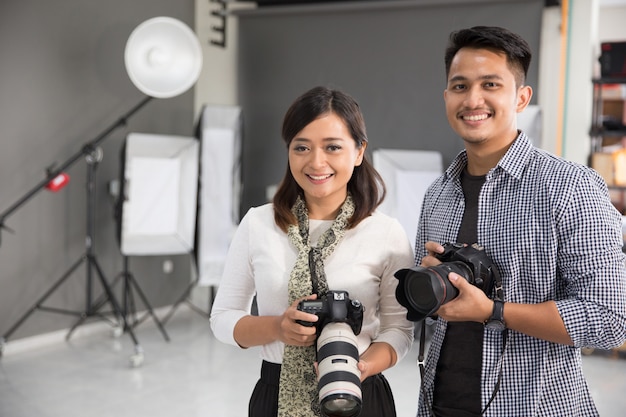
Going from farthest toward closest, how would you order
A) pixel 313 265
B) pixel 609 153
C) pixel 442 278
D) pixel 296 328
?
pixel 609 153, pixel 313 265, pixel 296 328, pixel 442 278

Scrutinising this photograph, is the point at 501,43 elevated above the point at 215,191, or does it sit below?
above

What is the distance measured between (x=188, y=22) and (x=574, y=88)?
119 inches

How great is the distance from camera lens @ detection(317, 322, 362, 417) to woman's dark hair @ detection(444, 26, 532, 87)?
0.56 meters

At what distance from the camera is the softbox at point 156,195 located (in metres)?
4.20

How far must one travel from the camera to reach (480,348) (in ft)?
3.87

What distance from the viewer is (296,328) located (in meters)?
1.12

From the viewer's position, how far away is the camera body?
111 centimetres

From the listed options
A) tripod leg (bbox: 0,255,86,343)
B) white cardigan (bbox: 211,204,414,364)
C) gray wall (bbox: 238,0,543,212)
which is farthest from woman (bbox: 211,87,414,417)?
gray wall (bbox: 238,0,543,212)

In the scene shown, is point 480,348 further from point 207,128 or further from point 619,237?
point 207,128

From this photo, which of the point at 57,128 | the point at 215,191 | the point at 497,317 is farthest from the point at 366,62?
the point at 497,317

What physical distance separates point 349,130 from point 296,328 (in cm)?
40

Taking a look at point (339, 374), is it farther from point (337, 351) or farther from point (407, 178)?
point (407, 178)

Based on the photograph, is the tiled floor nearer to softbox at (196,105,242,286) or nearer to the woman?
softbox at (196,105,242,286)

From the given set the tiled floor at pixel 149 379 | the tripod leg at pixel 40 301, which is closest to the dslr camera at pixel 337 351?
the tiled floor at pixel 149 379
